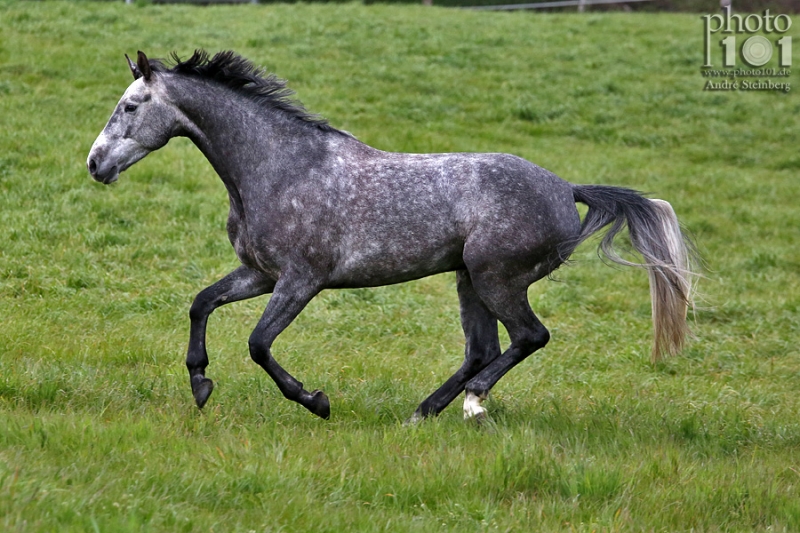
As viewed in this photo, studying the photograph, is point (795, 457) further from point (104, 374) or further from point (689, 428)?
point (104, 374)

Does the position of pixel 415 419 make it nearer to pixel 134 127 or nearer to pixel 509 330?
pixel 509 330

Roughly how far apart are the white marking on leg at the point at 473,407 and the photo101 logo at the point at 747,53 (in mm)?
15771

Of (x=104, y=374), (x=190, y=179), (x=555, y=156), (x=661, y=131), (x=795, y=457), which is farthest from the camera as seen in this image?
(x=661, y=131)

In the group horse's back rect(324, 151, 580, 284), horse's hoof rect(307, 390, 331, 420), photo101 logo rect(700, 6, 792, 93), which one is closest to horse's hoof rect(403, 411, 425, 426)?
horse's hoof rect(307, 390, 331, 420)

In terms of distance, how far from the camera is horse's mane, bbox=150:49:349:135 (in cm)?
603

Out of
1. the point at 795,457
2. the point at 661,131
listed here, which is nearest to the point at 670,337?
the point at 795,457

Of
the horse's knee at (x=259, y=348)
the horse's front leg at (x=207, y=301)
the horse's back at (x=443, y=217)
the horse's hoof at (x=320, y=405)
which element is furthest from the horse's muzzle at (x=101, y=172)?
the horse's hoof at (x=320, y=405)

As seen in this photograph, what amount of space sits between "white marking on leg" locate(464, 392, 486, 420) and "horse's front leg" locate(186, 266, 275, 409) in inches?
58.8

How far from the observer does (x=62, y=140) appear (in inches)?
507

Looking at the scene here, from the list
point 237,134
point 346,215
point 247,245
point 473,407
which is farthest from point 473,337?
point 237,134

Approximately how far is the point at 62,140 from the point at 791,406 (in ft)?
33.0

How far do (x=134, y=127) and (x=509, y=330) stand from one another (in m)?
2.70

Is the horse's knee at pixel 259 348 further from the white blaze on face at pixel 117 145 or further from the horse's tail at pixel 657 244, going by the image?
the horse's tail at pixel 657 244

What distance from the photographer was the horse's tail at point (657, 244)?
6090 mm
